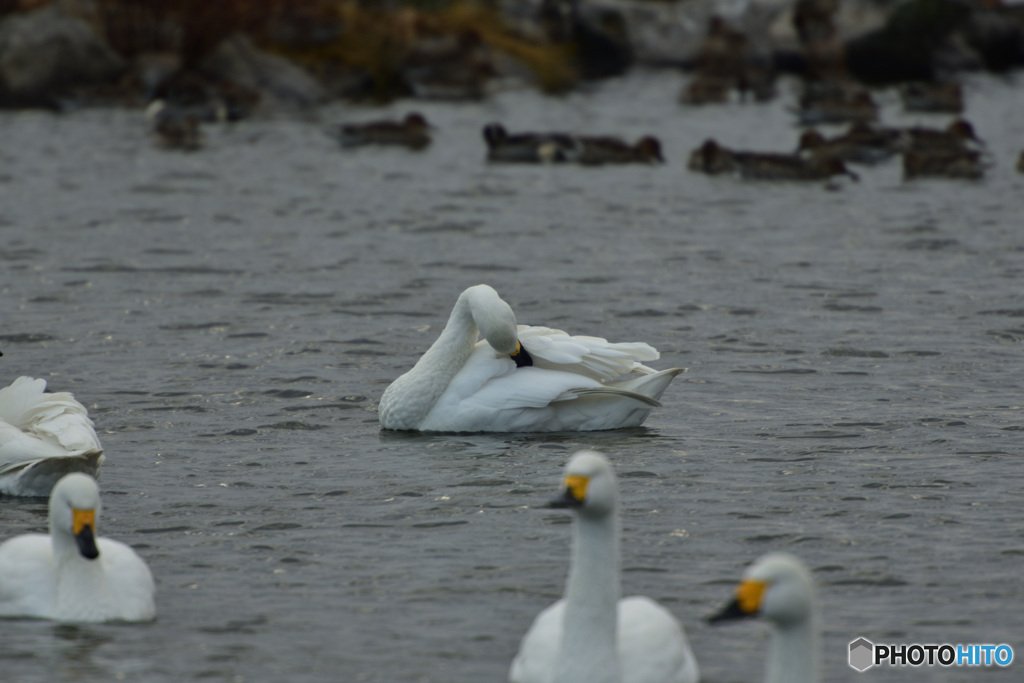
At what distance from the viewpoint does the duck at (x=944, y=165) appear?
22656mm

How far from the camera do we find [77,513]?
21.1ft

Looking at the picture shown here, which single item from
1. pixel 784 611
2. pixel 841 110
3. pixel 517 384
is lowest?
pixel 841 110

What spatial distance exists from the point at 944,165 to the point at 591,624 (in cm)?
1859

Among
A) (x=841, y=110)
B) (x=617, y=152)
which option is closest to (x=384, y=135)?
(x=617, y=152)

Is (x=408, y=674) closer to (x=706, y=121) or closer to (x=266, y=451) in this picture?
(x=266, y=451)

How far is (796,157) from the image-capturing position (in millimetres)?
23234

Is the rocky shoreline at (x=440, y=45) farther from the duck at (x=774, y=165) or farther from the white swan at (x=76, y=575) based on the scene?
the white swan at (x=76, y=575)

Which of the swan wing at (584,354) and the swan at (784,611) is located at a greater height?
the swan at (784,611)

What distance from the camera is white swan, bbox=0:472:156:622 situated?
6.48 m

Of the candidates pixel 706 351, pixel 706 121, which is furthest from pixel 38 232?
pixel 706 121

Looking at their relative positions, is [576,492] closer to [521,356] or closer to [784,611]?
[784,611]

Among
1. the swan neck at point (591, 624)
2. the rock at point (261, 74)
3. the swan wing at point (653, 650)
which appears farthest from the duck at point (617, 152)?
the swan neck at point (591, 624)

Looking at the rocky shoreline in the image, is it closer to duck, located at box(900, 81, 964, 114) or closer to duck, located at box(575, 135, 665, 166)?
duck, located at box(900, 81, 964, 114)

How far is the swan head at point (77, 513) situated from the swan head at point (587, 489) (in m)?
2.10
